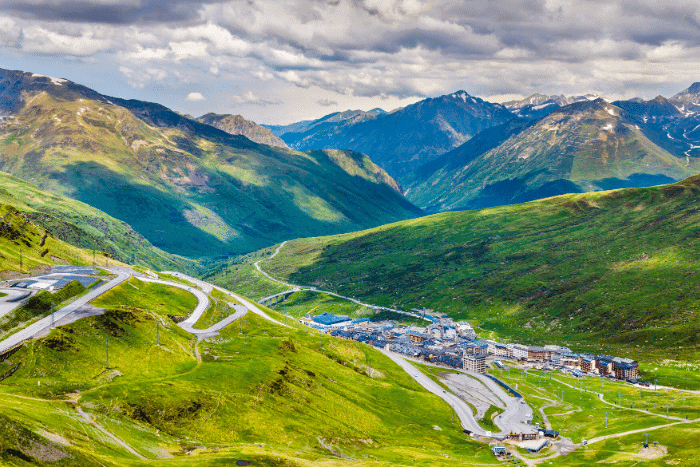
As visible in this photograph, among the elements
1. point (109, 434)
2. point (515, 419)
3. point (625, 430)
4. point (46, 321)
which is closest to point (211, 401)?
point (109, 434)

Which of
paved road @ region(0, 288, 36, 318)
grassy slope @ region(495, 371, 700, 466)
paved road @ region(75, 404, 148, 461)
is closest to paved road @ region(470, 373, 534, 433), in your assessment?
grassy slope @ region(495, 371, 700, 466)

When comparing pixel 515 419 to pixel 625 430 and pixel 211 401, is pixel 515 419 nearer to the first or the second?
pixel 625 430

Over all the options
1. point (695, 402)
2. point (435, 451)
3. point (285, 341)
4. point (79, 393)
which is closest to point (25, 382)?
point (79, 393)

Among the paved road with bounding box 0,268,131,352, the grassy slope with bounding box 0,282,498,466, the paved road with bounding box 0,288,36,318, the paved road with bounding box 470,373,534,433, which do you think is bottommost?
the paved road with bounding box 470,373,534,433

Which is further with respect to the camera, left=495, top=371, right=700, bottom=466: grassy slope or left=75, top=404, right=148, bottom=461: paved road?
left=495, top=371, right=700, bottom=466: grassy slope

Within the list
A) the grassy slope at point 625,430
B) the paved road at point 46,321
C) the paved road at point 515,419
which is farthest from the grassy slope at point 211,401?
the grassy slope at point 625,430

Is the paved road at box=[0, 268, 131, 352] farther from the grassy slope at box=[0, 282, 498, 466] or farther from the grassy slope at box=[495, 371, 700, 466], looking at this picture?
the grassy slope at box=[495, 371, 700, 466]

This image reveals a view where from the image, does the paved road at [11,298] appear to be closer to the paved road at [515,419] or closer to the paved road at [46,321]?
the paved road at [46,321]

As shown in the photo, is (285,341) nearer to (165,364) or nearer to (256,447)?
(165,364)

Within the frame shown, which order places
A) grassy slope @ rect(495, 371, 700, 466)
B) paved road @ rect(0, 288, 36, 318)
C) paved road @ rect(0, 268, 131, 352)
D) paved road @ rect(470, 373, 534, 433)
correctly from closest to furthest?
paved road @ rect(0, 268, 131, 352) → paved road @ rect(0, 288, 36, 318) → grassy slope @ rect(495, 371, 700, 466) → paved road @ rect(470, 373, 534, 433)
